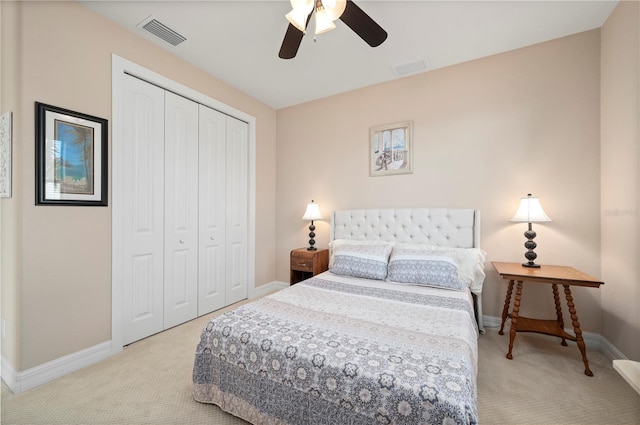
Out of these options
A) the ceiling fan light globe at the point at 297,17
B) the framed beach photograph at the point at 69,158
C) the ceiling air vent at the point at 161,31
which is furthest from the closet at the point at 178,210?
the ceiling fan light globe at the point at 297,17

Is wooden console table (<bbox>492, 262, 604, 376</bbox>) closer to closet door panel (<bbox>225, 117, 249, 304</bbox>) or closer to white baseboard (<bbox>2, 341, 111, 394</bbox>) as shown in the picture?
closet door panel (<bbox>225, 117, 249, 304</bbox>)

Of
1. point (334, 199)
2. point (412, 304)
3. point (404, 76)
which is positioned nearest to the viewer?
point (412, 304)

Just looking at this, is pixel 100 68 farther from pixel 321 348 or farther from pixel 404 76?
pixel 404 76

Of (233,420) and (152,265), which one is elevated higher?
(152,265)

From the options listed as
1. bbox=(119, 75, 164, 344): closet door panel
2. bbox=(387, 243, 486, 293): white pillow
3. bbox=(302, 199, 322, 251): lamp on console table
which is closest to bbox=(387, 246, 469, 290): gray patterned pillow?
bbox=(387, 243, 486, 293): white pillow

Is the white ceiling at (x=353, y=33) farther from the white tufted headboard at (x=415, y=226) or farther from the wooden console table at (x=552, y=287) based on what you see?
the wooden console table at (x=552, y=287)

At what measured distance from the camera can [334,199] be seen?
3.66 meters

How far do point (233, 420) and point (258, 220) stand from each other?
8.48 ft

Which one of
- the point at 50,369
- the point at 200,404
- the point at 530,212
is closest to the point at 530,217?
the point at 530,212

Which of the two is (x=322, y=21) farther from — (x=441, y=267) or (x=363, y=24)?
(x=441, y=267)

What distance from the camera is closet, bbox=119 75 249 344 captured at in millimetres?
2385

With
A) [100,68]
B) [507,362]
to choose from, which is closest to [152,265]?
[100,68]

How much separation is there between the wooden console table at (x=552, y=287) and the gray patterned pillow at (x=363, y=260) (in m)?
1.00

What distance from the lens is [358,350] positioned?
1.27 m
